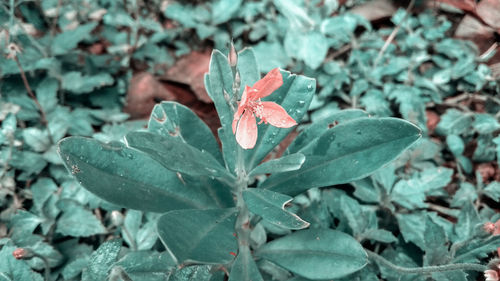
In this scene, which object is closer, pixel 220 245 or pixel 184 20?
pixel 220 245

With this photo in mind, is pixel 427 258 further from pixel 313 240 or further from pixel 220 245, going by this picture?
pixel 220 245

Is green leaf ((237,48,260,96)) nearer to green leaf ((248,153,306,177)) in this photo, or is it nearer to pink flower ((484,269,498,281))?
green leaf ((248,153,306,177))

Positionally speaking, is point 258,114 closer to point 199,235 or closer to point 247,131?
point 247,131

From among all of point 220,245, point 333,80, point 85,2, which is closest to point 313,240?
point 220,245

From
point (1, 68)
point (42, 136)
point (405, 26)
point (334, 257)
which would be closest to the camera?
point (334, 257)

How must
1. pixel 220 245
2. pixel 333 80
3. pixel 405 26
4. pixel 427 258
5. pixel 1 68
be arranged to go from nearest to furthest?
pixel 220 245 → pixel 427 258 → pixel 1 68 → pixel 333 80 → pixel 405 26

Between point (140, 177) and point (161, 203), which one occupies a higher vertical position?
point (140, 177)

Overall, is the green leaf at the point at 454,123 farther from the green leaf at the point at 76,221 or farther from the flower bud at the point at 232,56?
the green leaf at the point at 76,221
